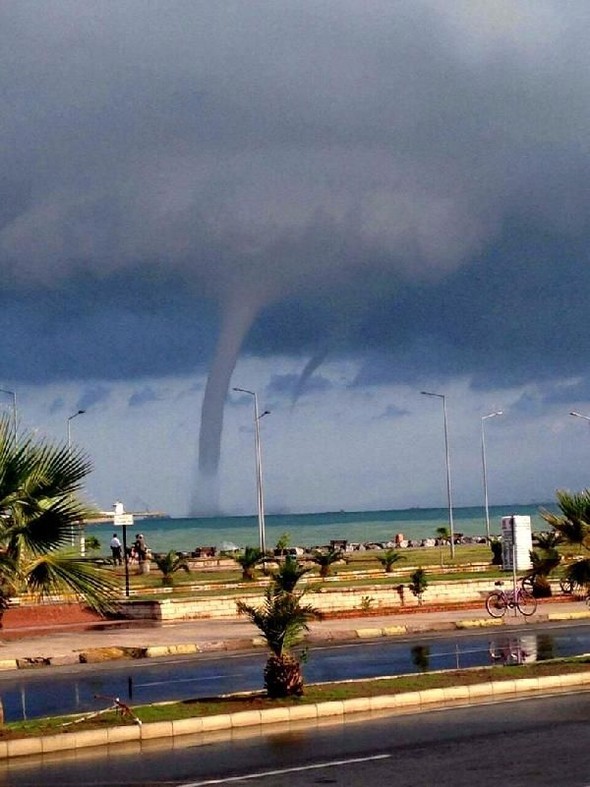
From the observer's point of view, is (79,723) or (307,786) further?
(79,723)

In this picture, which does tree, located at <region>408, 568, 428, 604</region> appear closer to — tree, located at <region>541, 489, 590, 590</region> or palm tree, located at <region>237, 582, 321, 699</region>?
tree, located at <region>541, 489, 590, 590</region>

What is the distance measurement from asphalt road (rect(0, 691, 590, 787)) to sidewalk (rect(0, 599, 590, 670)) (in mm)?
12886

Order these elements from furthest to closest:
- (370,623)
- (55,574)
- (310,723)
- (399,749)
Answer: (370,623) → (310,723) → (55,574) → (399,749)

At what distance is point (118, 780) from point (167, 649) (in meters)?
17.0

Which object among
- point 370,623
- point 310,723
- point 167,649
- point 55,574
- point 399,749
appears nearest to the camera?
point 399,749

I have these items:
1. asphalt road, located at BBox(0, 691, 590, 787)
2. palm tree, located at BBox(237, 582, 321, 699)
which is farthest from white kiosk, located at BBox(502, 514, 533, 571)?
asphalt road, located at BBox(0, 691, 590, 787)

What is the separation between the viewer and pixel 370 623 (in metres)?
37.6

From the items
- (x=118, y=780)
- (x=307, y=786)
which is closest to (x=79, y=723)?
(x=118, y=780)

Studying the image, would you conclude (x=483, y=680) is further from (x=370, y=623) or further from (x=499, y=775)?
(x=370, y=623)

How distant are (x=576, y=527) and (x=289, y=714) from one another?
9864 mm

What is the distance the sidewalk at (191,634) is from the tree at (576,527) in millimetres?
8355

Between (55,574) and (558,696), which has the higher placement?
(55,574)

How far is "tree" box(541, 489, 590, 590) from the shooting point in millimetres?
26875

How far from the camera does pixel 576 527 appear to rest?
26.9 metres
